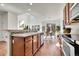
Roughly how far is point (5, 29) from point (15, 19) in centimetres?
19

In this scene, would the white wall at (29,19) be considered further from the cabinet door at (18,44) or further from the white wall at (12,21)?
the cabinet door at (18,44)

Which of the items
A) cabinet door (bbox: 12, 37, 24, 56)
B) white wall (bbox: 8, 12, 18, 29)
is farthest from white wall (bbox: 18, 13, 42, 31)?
cabinet door (bbox: 12, 37, 24, 56)

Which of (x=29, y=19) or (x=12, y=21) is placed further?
(x=29, y=19)

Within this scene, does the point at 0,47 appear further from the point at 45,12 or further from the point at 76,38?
the point at 76,38

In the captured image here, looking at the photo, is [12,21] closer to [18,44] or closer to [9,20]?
[9,20]

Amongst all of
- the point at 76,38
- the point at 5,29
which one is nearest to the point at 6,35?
the point at 5,29

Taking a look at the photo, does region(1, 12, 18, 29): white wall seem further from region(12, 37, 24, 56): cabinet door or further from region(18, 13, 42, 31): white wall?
region(12, 37, 24, 56): cabinet door

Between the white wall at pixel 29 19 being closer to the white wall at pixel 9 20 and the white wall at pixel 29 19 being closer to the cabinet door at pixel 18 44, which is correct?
the white wall at pixel 9 20

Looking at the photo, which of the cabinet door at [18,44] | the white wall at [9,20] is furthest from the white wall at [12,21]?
the cabinet door at [18,44]

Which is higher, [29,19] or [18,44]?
[29,19]

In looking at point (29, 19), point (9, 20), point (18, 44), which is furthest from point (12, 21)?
point (18, 44)

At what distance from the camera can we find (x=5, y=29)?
1.58 meters

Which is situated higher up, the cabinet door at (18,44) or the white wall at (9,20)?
the white wall at (9,20)

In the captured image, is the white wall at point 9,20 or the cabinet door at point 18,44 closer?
the white wall at point 9,20
